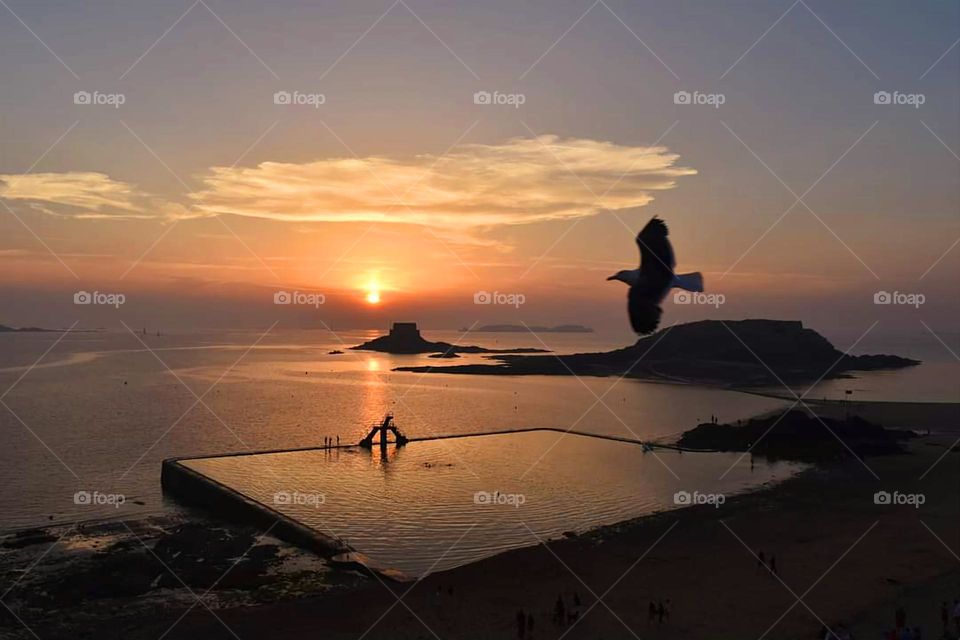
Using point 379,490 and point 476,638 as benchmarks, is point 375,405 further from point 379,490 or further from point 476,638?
point 476,638

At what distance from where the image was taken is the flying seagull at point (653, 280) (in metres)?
8.27

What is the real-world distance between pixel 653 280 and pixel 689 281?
0.46 m

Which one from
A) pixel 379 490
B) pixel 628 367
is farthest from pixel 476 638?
pixel 628 367

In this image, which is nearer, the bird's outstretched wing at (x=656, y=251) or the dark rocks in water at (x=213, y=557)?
the bird's outstretched wing at (x=656, y=251)

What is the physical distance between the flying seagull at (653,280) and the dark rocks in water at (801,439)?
49.0 m

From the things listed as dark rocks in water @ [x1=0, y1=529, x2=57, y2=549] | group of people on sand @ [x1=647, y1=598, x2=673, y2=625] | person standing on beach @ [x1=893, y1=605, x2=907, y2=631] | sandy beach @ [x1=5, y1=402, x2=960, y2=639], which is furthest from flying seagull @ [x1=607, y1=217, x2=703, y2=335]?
dark rocks in water @ [x1=0, y1=529, x2=57, y2=549]

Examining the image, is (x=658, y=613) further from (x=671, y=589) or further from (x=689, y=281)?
(x=689, y=281)

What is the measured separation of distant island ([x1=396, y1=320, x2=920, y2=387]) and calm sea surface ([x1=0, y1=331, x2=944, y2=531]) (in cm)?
838

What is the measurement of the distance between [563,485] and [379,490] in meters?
11.5

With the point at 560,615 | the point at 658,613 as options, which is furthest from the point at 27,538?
the point at 658,613

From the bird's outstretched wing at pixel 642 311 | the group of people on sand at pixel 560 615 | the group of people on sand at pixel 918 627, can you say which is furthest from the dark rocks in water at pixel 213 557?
the bird's outstretched wing at pixel 642 311

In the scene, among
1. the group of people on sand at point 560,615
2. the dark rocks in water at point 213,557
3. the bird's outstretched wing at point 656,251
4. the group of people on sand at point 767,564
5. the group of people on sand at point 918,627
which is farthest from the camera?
the group of people on sand at point 767,564

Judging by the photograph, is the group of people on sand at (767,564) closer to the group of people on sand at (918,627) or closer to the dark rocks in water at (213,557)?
the group of people on sand at (918,627)

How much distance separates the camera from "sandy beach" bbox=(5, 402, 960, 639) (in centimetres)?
2145
